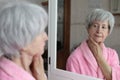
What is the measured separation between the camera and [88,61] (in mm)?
1561

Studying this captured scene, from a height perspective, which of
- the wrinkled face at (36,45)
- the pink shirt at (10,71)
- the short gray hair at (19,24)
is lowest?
the pink shirt at (10,71)

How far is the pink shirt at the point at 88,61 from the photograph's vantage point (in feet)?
4.95

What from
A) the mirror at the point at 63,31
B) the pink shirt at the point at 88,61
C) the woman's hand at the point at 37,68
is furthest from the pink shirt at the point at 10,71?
the mirror at the point at 63,31

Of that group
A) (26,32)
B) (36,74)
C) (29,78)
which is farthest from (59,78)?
(26,32)

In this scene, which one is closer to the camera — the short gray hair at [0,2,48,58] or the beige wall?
the short gray hair at [0,2,48,58]

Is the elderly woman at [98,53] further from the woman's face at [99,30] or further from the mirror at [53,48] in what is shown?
the mirror at [53,48]

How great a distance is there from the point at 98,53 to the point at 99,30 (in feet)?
0.53

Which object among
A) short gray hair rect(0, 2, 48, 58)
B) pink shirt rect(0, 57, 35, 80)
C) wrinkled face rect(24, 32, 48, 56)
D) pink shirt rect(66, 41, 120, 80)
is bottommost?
pink shirt rect(66, 41, 120, 80)

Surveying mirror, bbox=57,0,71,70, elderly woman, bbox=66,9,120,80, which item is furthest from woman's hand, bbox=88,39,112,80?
mirror, bbox=57,0,71,70

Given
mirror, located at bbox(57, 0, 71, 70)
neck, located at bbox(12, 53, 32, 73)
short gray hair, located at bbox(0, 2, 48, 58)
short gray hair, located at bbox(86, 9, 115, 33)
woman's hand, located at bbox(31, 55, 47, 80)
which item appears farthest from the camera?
mirror, located at bbox(57, 0, 71, 70)

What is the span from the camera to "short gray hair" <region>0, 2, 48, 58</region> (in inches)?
35.9

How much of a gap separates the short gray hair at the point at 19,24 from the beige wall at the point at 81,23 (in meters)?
0.66

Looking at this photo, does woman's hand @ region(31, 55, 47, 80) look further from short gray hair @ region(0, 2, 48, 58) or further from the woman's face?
the woman's face

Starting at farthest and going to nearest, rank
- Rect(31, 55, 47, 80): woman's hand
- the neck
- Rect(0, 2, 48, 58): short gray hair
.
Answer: Rect(31, 55, 47, 80): woman's hand → the neck → Rect(0, 2, 48, 58): short gray hair
